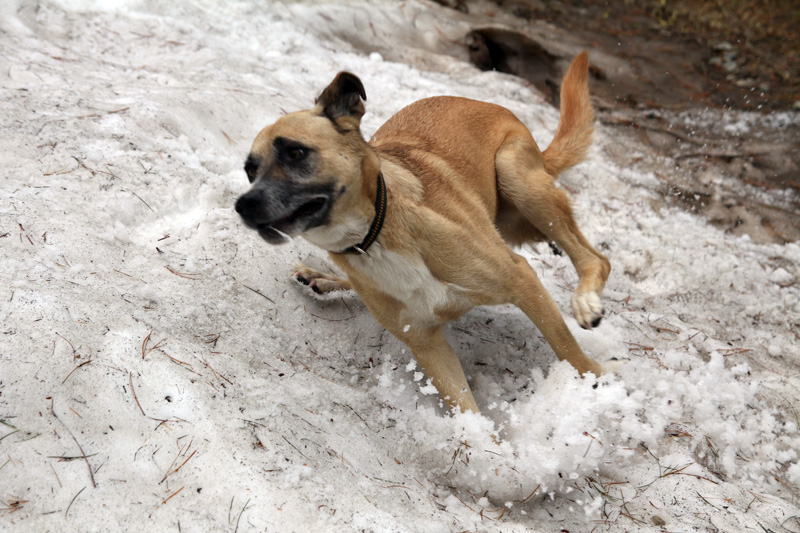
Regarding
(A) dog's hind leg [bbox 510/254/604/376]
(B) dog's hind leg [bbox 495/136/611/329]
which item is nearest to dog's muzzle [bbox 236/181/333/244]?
(A) dog's hind leg [bbox 510/254/604/376]

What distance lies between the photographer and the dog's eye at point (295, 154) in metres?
2.46

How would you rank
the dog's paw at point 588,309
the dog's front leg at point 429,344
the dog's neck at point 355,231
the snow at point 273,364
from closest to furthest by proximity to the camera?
the snow at point 273,364, the dog's neck at point 355,231, the dog's front leg at point 429,344, the dog's paw at point 588,309

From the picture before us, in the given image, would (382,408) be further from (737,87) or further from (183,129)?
(737,87)

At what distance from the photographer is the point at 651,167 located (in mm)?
5652

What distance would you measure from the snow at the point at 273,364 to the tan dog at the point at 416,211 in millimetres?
357

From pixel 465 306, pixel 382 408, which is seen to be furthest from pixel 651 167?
pixel 382 408

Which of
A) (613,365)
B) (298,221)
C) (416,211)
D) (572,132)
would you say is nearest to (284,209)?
(298,221)

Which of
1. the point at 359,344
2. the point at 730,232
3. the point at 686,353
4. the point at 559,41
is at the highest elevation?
the point at 559,41

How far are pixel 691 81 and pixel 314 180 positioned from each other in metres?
6.23

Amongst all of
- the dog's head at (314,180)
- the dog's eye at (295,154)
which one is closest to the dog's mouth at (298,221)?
the dog's head at (314,180)

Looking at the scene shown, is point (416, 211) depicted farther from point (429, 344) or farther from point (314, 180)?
point (429, 344)

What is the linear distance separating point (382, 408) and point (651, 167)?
4.13m

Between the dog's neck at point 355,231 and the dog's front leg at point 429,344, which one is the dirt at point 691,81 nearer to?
the dog's front leg at point 429,344

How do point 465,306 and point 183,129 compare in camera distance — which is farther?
point 183,129
